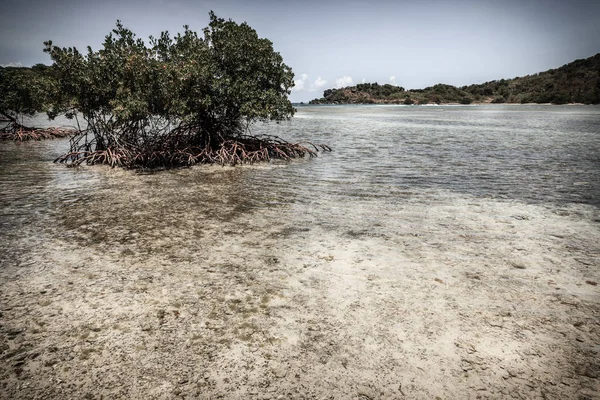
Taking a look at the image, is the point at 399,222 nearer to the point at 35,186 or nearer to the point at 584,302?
the point at 584,302

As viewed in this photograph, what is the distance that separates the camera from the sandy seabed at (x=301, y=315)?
2.77 m

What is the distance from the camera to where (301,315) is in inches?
146

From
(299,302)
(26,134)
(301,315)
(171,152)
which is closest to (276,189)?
(299,302)

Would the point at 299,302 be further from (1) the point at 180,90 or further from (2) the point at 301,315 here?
(1) the point at 180,90

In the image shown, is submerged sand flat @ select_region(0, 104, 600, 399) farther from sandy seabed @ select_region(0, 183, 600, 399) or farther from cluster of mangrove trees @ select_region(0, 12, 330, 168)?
cluster of mangrove trees @ select_region(0, 12, 330, 168)

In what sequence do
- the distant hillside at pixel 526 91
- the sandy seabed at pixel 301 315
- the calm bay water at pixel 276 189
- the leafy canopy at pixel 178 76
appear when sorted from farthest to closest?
the distant hillside at pixel 526 91 < the leafy canopy at pixel 178 76 < the calm bay water at pixel 276 189 < the sandy seabed at pixel 301 315

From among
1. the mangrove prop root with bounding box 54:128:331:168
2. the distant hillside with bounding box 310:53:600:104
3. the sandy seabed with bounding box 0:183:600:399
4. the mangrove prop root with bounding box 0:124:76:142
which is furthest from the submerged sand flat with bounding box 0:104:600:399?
the distant hillside with bounding box 310:53:600:104

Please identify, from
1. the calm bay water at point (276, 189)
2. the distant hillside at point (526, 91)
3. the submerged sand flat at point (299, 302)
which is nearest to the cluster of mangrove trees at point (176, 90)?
the calm bay water at point (276, 189)

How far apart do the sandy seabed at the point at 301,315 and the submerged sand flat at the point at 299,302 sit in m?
0.02

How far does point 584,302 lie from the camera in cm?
389

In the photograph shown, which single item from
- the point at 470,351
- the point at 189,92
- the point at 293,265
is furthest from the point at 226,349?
the point at 189,92

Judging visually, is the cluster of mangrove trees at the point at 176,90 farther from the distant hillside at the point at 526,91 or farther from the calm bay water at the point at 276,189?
the distant hillside at the point at 526,91

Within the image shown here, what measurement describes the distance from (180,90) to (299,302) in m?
11.1

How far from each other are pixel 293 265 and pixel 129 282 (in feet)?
7.53
